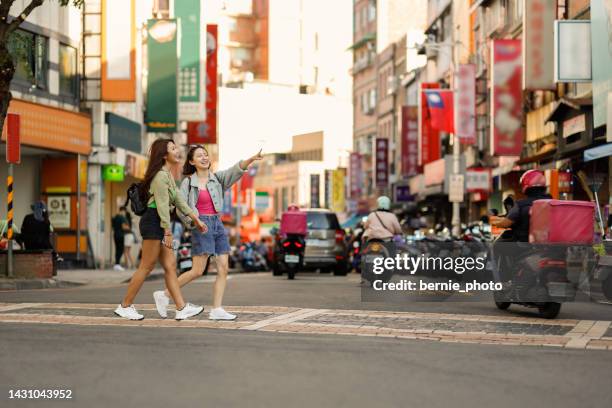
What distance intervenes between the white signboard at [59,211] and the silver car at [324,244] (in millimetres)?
7081

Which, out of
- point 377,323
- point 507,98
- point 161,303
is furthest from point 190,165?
point 507,98

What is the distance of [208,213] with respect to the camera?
544 inches

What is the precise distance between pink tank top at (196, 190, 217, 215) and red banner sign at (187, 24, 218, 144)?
Answer: 40.5 m

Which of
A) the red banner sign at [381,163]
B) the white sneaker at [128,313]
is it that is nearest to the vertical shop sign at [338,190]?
the red banner sign at [381,163]

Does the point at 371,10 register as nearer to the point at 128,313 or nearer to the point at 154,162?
the point at 154,162

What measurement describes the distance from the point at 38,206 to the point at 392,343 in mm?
18119

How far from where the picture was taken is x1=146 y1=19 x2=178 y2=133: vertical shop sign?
46.5 meters

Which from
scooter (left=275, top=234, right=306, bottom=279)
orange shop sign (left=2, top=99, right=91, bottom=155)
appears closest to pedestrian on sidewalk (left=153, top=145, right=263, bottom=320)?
scooter (left=275, top=234, right=306, bottom=279)

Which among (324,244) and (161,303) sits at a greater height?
(324,244)

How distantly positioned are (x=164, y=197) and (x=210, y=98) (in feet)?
136

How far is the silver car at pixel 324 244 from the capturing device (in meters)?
37.6

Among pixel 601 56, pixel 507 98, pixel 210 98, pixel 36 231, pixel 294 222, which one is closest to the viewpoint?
pixel 36 231

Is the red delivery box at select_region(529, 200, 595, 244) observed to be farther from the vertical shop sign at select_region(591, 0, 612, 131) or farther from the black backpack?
the vertical shop sign at select_region(591, 0, 612, 131)

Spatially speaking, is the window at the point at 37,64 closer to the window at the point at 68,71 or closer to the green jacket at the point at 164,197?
the window at the point at 68,71
